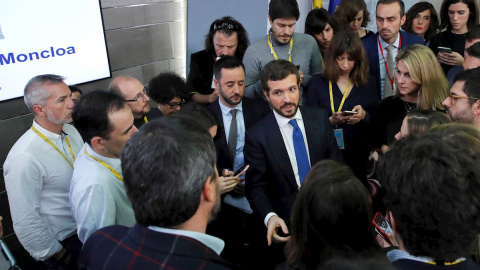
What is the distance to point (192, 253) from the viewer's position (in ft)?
3.11

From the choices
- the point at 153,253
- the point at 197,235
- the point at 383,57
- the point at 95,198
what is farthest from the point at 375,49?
the point at 153,253

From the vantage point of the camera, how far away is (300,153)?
2.12 metres

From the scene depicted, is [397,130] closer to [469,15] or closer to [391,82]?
[391,82]

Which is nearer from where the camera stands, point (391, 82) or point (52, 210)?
point (52, 210)

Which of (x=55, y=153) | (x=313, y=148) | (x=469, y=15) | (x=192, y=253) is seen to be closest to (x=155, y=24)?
(x=55, y=153)

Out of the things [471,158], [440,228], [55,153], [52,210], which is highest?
[471,158]

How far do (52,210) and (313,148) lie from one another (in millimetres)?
1484

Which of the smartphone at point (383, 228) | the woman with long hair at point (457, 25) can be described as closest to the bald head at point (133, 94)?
the smartphone at point (383, 228)

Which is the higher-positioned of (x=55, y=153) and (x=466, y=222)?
(x=466, y=222)

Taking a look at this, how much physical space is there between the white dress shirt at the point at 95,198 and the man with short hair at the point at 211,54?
1.60 m

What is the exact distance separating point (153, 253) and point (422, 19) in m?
4.22

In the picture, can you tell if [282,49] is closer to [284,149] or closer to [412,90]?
[412,90]

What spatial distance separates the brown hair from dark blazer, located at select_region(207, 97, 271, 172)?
57 cm

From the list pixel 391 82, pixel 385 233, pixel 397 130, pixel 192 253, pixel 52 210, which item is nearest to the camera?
pixel 192 253
